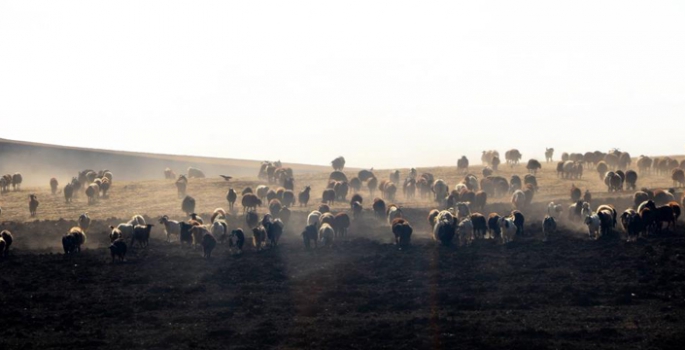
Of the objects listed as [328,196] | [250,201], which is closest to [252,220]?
[250,201]

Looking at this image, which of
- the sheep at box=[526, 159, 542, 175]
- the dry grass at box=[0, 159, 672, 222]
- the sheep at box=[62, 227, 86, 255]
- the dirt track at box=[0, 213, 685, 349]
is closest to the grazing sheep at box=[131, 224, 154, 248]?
the dirt track at box=[0, 213, 685, 349]

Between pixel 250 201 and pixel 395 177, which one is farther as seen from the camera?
pixel 395 177

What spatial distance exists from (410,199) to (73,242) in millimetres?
23528

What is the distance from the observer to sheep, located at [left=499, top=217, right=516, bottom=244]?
43500 mm

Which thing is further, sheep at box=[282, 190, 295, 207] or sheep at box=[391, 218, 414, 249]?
sheep at box=[282, 190, 295, 207]

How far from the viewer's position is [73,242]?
4300 centimetres

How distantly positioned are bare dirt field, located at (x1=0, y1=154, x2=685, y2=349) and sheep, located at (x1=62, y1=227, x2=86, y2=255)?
2.27ft

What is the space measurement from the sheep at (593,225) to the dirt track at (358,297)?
3.48ft

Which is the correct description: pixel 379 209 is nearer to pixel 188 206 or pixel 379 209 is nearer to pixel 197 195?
pixel 188 206

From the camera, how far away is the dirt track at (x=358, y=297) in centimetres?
2903

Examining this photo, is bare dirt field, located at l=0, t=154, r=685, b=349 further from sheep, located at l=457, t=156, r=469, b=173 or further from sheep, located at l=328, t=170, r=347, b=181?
sheep, located at l=457, t=156, r=469, b=173

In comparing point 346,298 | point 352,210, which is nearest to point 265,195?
point 352,210

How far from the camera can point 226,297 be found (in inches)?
1355

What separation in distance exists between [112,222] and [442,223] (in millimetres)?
20168
